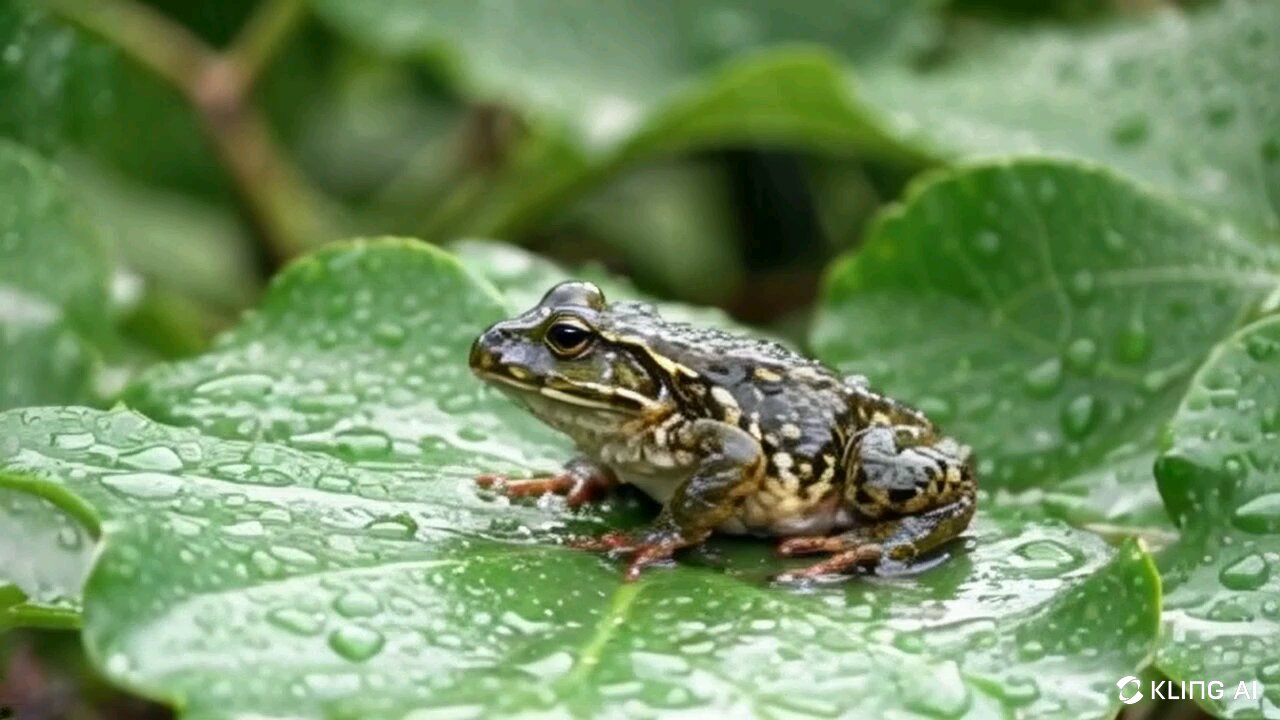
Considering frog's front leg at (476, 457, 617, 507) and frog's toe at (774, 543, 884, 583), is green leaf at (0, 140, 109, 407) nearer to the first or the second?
frog's front leg at (476, 457, 617, 507)

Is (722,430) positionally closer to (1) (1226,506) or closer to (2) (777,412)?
(2) (777,412)

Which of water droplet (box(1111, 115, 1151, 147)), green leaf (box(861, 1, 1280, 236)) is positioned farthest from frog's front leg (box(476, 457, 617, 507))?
water droplet (box(1111, 115, 1151, 147))

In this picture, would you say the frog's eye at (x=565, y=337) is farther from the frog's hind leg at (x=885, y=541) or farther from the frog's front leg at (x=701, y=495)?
the frog's hind leg at (x=885, y=541)

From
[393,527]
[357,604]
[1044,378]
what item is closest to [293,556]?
[357,604]

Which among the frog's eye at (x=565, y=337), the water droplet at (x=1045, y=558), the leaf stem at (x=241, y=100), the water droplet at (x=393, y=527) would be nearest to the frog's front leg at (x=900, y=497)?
the water droplet at (x=1045, y=558)

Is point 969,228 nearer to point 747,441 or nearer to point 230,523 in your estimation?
point 747,441

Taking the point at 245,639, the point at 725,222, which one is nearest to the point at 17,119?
the point at 245,639
